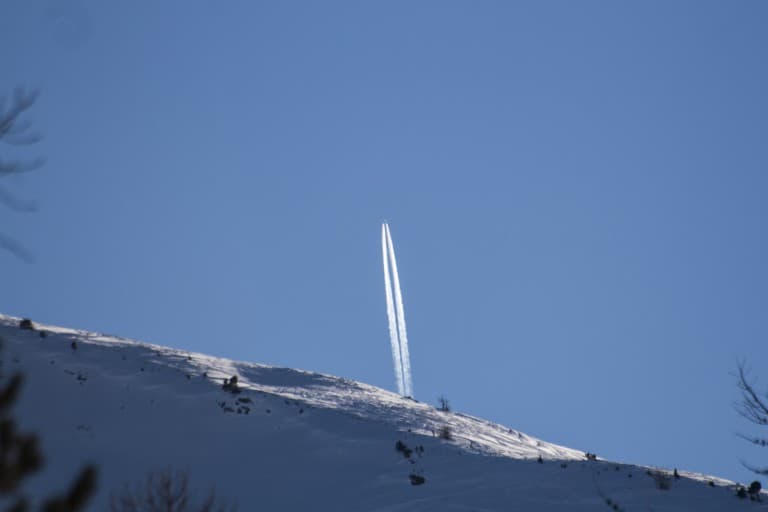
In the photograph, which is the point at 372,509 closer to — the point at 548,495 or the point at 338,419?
the point at 548,495

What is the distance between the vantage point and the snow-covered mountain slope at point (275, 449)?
52.2ft

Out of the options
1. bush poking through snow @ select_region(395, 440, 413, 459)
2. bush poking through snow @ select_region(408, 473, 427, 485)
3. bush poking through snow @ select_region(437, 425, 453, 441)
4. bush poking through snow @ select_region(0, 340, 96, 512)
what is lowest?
bush poking through snow @ select_region(408, 473, 427, 485)

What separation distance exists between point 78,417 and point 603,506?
536 inches

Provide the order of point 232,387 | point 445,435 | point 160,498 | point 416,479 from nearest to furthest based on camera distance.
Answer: point 160,498 < point 416,479 < point 445,435 < point 232,387

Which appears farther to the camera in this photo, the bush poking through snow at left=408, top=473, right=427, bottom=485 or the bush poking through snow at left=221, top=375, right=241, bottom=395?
the bush poking through snow at left=221, top=375, right=241, bottom=395

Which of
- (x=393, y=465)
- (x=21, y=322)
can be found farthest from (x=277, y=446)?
(x=21, y=322)

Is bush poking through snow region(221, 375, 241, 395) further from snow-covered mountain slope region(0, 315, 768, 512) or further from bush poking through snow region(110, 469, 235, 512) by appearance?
bush poking through snow region(110, 469, 235, 512)

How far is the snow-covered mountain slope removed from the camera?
1591cm

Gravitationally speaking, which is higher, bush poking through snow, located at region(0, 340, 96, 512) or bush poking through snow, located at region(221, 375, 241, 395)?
bush poking through snow, located at region(221, 375, 241, 395)

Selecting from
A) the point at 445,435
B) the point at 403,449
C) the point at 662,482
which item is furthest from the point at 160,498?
the point at 445,435

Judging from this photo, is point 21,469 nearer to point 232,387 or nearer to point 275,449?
point 275,449

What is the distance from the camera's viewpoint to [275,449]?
19469 millimetres

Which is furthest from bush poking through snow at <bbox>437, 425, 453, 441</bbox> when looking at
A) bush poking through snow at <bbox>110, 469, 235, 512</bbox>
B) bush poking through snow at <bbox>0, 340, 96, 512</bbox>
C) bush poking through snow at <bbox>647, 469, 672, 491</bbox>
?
bush poking through snow at <bbox>0, 340, 96, 512</bbox>

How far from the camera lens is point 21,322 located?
92.8ft
